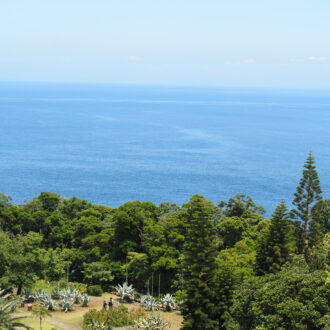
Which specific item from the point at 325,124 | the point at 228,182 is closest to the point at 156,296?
the point at 228,182

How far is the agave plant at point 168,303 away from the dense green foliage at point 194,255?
1.36ft

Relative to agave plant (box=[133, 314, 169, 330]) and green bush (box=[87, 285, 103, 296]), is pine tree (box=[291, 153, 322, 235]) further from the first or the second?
green bush (box=[87, 285, 103, 296])

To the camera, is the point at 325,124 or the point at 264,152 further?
the point at 325,124

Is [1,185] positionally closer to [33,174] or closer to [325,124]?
[33,174]

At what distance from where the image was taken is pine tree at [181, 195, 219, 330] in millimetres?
21072

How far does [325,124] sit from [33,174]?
9870 centimetres

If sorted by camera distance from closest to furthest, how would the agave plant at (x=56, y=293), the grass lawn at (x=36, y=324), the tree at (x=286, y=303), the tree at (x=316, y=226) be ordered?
the tree at (x=286, y=303), the grass lawn at (x=36, y=324), the agave plant at (x=56, y=293), the tree at (x=316, y=226)

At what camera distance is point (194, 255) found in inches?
851

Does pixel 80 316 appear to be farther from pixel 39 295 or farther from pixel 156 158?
pixel 156 158

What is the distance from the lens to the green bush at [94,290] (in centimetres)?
2725

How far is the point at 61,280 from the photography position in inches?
1121

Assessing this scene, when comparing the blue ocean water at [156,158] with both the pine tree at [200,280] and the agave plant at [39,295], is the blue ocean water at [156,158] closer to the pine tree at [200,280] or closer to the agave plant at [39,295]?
the agave plant at [39,295]

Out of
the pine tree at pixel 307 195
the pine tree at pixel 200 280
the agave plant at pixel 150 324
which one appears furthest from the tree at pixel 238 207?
the agave plant at pixel 150 324

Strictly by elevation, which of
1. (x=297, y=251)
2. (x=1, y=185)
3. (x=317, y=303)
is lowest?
(x=1, y=185)
